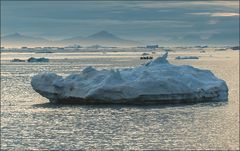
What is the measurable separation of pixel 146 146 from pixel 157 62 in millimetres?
17612

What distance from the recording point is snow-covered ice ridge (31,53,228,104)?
3491 cm

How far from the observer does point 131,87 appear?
113ft

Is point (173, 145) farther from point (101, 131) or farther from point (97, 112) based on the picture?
point (97, 112)

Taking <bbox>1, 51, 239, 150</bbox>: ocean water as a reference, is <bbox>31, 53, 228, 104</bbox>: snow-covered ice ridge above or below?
above

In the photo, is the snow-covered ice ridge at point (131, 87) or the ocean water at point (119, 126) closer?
the ocean water at point (119, 126)

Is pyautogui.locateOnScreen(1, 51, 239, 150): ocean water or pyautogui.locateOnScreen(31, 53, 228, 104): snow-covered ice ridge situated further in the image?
pyautogui.locateOnScreen(31, 53, 228, 104): snow-covered ice ridge

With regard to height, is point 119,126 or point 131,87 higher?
point 131,87

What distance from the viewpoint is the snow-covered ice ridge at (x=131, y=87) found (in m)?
34.9

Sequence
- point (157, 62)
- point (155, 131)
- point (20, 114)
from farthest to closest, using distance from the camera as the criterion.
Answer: point (157, 62) → point (20, 114) → point (155, 131)

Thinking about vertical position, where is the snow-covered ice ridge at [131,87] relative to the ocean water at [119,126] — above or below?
above

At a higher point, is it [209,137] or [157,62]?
[157,62]

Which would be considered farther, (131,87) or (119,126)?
(131,87)

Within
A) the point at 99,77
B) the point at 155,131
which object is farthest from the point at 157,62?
the point at 155,131

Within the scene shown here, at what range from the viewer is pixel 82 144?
2388 cm
